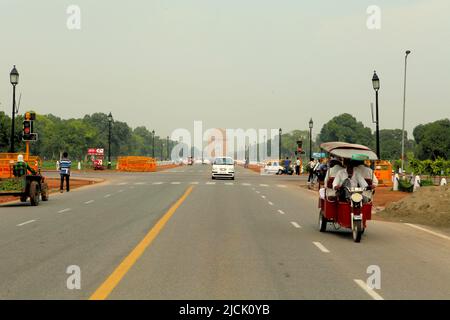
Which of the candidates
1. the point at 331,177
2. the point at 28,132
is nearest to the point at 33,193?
the point at 28,132

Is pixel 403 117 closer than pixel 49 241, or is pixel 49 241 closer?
pixel 49 241

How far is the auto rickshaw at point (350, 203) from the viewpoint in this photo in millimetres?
12719

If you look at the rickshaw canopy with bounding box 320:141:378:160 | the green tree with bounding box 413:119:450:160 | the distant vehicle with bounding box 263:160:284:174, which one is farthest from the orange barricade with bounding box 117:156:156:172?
→ the rickshaw canopy with bounding box 320:141:378:160

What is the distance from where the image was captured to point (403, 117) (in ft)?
174

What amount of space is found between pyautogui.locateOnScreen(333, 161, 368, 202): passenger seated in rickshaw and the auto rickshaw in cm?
11

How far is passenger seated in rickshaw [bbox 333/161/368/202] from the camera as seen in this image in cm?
1332

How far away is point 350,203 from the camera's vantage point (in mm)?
13133

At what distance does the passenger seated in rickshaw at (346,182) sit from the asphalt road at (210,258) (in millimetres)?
1013

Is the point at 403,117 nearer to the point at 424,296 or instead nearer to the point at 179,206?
the point at 179,206

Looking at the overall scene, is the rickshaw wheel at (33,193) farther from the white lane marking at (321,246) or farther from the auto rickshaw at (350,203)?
the white lane marking at (321,246)

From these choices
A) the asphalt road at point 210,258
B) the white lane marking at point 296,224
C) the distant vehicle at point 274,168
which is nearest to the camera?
the asphalt road at point 210,258

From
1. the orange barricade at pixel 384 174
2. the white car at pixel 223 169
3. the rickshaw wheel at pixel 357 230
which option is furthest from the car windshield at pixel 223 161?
the rickshaw wheel at pixel 357 230
